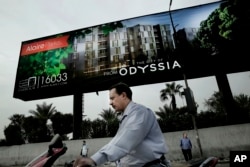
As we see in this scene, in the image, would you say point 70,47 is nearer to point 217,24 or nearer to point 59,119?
point 217,24

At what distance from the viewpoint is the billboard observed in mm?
13539

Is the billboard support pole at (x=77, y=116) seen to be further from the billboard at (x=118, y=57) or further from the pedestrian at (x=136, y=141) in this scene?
the pedestrian at (x=136, y=141)

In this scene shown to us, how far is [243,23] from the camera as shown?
1309 cm

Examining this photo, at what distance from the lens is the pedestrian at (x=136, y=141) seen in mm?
1377

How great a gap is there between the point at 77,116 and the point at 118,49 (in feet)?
16.7

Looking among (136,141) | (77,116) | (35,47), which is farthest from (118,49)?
(136,141)

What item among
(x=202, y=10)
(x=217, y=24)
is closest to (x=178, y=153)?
(x=217, y=24)

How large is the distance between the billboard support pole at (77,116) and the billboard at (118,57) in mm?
525

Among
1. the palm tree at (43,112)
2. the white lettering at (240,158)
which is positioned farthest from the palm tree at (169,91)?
the white lettering at (240,158)

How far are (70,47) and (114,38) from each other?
3220 millimetres

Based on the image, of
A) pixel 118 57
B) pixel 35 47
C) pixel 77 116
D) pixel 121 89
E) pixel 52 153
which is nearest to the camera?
pixel 52 153

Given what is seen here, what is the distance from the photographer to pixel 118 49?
1494cm

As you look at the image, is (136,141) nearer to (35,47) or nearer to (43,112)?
(35,47)

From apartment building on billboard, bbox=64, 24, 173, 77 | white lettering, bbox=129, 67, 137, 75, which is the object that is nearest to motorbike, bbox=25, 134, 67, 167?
white lettering, bbox=129, 67, 137, 75
